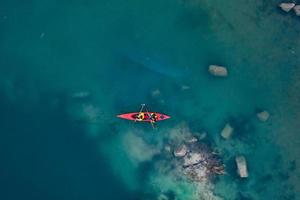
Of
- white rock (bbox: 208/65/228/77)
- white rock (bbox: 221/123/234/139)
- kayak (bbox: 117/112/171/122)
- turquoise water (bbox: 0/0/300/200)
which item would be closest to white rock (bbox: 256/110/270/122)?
turquoise water (bbox: 0/0/300/200)

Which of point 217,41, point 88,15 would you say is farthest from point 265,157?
point 88,15

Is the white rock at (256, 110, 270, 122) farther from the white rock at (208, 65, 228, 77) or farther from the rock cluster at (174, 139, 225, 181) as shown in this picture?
the rock cluster at (174, 139, 225, 181)

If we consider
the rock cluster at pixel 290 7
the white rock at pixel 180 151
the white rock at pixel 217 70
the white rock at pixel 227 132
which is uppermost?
the rock cluster at pixel 290 7

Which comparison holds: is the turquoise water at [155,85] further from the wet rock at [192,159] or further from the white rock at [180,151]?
the wet rock at [192,159]

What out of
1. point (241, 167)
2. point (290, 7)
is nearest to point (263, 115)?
point (241, 167)

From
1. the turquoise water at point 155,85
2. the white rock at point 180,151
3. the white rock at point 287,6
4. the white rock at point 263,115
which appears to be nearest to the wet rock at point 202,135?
the turquoise water at point 155,85

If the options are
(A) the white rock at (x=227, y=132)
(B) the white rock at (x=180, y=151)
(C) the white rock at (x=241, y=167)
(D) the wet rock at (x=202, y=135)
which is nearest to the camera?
(C) the white rock at (x=241, y=167)
